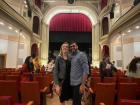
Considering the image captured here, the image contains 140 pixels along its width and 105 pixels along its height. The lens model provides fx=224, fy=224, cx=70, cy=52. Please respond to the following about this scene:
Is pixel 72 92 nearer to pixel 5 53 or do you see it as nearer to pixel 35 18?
pixel 5 53

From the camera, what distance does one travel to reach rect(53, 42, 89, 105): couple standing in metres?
3.82

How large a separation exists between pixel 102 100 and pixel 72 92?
1.81 ft

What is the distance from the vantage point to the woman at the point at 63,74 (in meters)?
3.90

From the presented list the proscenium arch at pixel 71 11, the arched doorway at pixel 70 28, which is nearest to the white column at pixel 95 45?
the proscenium arch at pixel 71 11

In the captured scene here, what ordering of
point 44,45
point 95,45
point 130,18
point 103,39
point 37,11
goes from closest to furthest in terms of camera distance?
1. point 130,18
2. point 37,11
3. point 103,39
4. point 44,45
5. point 95,45

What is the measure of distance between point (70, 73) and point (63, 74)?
0.12 meters

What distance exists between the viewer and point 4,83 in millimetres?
3785

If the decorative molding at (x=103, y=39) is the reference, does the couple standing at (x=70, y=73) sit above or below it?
below

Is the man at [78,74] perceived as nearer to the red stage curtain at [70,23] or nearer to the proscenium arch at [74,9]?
the proscenium arch at [74,9]

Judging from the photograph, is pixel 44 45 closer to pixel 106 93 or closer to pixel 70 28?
pixel 70 28

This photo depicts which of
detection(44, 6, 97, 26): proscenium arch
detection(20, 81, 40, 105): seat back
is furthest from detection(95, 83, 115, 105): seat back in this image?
detection(44, 6, 97, 26): proscenium arch

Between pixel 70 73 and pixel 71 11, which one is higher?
pixel 71 11

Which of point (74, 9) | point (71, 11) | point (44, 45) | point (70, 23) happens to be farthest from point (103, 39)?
point (44, 45)

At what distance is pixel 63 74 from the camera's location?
12.8 feet
